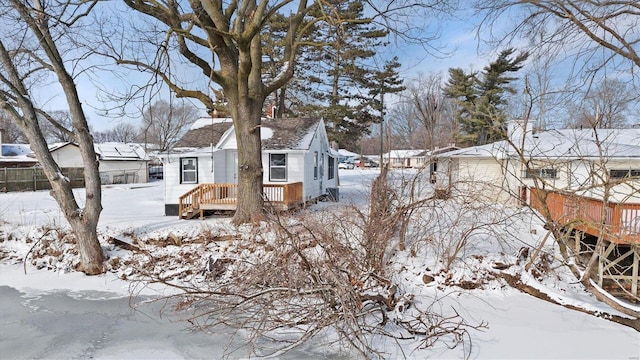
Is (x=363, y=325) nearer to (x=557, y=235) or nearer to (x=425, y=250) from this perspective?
(x=557, y=235)

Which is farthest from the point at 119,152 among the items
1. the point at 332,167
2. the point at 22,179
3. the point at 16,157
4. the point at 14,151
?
the point at 332,167

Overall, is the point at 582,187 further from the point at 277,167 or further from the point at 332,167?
the point at 332,167

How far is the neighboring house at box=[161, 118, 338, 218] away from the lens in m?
12.0

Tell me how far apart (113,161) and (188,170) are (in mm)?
19395

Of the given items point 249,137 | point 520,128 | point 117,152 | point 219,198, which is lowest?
point 219,198

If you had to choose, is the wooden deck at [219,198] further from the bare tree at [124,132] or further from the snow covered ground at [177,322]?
the bare tree at [124,132]

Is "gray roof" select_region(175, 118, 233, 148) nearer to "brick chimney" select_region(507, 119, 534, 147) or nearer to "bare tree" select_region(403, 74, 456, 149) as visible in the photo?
"brick chimney" select_region(507, 119, 534, 147)

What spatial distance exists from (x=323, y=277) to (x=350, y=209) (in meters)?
2.58

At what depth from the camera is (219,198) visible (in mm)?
12195

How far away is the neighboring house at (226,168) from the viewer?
12.0 metres

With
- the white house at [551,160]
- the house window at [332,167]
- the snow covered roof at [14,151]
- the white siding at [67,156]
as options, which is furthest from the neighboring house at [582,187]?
the snow covered roof at [14,151]

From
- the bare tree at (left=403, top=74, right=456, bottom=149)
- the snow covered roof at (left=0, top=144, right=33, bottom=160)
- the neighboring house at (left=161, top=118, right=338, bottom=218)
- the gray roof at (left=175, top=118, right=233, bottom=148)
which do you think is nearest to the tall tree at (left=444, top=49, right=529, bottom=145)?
the bare tree at (left=403, top=74, right=456, bottom=149)

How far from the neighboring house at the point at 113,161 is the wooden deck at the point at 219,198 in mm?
16241

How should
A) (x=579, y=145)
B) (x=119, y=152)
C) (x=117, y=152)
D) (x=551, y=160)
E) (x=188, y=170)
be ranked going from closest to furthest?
(x=551, y=160), (x=579, y=145), (x=188, y=170), (x=117, y=152), (x=119, y=152)
